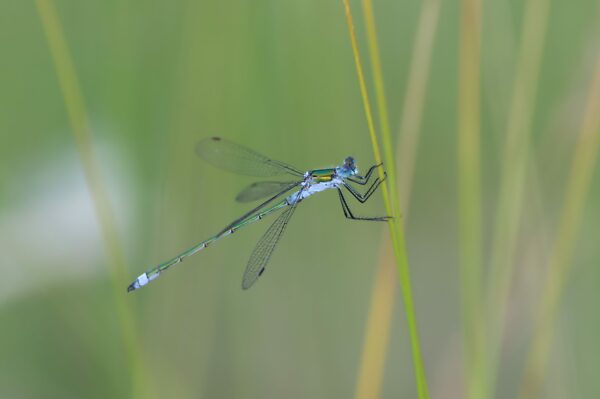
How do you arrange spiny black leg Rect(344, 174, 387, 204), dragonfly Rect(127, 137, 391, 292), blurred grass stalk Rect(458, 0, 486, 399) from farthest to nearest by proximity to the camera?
dragonfly Rect(127, 137, 391, 292)
spiny black leg Rect(344, 174, 387, 204)
blurred grass stalk Rect(458, 0, 486, 399)

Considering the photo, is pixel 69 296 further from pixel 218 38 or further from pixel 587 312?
pixel 587 312

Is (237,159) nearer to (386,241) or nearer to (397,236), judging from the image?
(386,241)

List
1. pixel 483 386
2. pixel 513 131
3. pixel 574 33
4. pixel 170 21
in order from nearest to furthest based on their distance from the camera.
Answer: pixel 483 386, pixel 513 131, pixel 170 21, pixel 574 33

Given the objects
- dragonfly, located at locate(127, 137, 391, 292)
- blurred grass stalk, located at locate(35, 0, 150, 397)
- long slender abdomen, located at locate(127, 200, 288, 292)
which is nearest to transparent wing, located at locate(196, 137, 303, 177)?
dragonfly, located at locate(127, 137, 391, 292)

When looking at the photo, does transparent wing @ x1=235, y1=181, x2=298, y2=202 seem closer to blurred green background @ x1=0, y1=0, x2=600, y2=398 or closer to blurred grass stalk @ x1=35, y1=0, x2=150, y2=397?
blurred green background @ x1=0, y1=0, x2=600, y2=398

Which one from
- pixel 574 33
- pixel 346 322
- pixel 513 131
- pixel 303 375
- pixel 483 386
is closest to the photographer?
pixel 483 386

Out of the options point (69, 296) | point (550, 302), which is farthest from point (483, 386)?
point (69, 296)

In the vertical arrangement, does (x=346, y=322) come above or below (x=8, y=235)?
below

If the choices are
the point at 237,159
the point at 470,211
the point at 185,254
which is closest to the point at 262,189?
the point at 237,159
